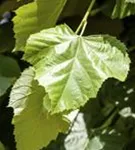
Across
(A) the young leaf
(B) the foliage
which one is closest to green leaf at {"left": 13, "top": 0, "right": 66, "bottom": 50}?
(B) the foliage

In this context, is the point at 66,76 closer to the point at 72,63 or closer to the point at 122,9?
the point at 72,63

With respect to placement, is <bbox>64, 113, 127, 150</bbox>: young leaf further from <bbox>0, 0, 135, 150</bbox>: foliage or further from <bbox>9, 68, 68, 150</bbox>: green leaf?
<bbox>9, 68, 68, 150</bbox>: green leaf

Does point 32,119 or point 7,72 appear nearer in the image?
point 32,119

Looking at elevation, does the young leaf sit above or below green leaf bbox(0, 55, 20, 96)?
below

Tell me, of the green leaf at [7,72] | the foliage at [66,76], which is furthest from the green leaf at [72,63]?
the green leaf at [7,72]

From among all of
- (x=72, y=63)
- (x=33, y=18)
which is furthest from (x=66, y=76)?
(x=33, y=18)

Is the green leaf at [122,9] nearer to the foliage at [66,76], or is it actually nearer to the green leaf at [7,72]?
the foliage at [66,76]

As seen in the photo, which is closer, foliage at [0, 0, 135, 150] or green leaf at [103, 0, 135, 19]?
foliage at [0, 0, 135, 150]
